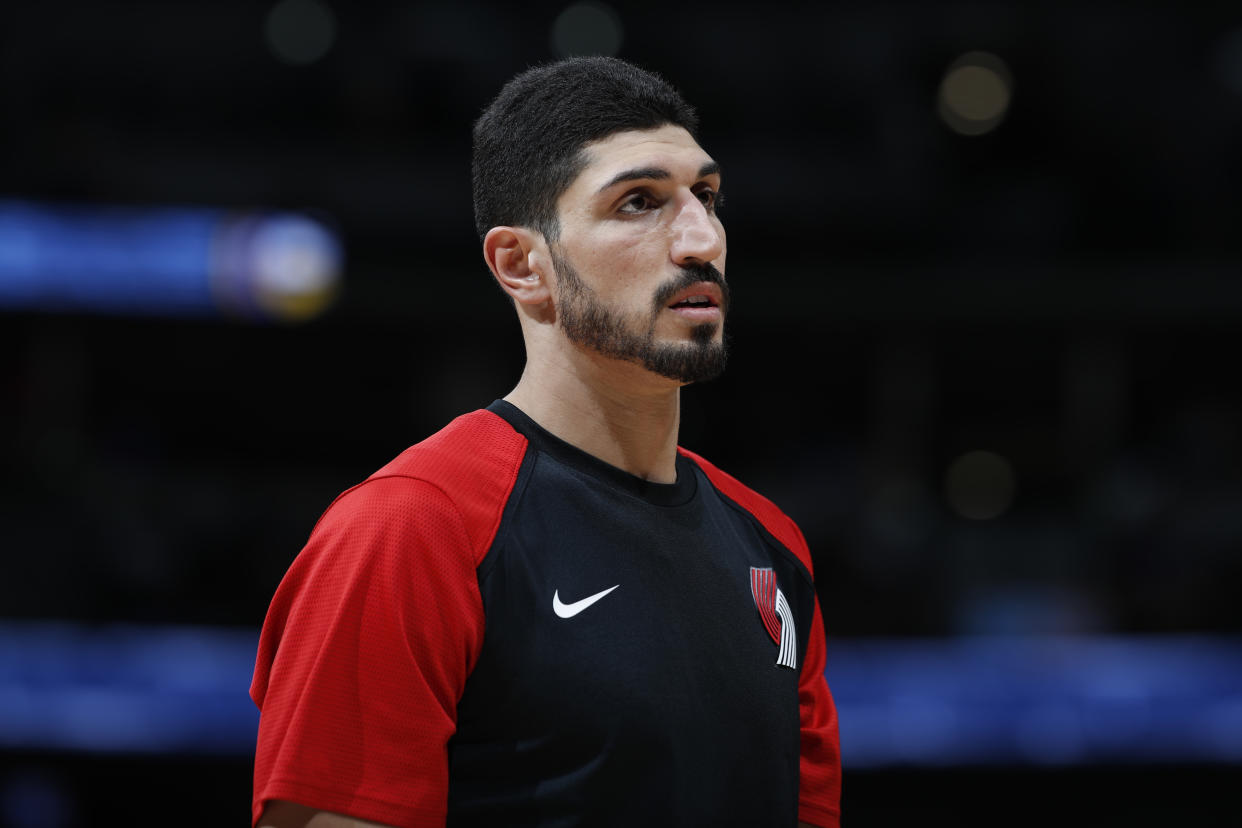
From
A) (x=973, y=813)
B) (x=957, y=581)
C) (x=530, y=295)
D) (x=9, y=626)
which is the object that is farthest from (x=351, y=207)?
(x=530, y=295)

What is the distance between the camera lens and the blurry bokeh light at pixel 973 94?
37.4 feet

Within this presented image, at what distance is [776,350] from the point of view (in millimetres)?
12859

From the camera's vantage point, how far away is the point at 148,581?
29.3 feet

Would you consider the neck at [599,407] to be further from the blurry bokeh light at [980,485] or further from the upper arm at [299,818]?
the blurry bokeh light at [980,485]

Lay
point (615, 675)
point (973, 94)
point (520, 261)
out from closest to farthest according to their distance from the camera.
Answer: point (615, 675), point (520, 261), point (973, 94)

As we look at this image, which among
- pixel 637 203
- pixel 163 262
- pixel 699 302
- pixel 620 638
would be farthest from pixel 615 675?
pixel 163 262

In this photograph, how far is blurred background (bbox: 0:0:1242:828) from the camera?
26.6 ft

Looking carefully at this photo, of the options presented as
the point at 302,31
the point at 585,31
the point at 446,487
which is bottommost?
the point at 446,487

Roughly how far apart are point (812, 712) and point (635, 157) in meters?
0.95

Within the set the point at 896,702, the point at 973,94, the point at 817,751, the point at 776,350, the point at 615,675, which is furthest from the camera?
the point at 776,350

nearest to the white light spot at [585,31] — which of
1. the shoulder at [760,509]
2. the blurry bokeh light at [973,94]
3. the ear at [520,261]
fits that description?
the blurry bokeh light at [973,94]

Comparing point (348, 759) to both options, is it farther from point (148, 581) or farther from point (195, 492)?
point (195, 492)

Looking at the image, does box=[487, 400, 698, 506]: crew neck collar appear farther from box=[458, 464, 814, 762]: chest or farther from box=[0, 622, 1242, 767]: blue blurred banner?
box=[0, 622, 1242, 767]: blue blurred banner

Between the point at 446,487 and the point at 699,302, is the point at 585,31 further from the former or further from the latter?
the point at 446,487
